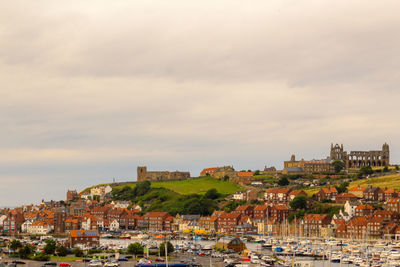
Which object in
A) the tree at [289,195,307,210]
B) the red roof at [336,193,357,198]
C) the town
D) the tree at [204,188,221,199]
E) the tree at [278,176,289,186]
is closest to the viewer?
the town

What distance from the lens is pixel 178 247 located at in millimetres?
86250

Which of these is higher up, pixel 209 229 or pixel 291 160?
pixel 291 160

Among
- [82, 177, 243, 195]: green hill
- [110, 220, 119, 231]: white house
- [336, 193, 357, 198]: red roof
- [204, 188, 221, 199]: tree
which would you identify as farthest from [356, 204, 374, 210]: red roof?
[110, 220, 119, 231]: white house

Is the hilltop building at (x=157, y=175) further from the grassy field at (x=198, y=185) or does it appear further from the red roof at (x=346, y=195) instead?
the red roof at (x=346, y=195)

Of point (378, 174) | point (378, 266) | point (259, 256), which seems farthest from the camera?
point (378, 174)

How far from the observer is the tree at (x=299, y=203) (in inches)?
4588

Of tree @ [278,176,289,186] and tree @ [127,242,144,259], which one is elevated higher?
tree @ [278,176,289,186]

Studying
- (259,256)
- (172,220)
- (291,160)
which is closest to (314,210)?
(172,220)

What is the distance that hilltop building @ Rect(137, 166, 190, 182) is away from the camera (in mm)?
193375

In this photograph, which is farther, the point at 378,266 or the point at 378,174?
the point at 378,174

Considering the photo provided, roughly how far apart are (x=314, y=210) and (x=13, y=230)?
64783 millimetres

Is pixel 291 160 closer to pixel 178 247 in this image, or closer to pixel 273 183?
pixel 273 183

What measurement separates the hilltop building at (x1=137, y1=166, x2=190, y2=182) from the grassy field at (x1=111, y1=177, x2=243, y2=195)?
890 centimetres

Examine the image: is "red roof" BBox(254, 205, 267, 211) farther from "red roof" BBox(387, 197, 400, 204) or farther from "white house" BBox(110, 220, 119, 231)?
"white house" BBox(110, 220, 119, 231)
